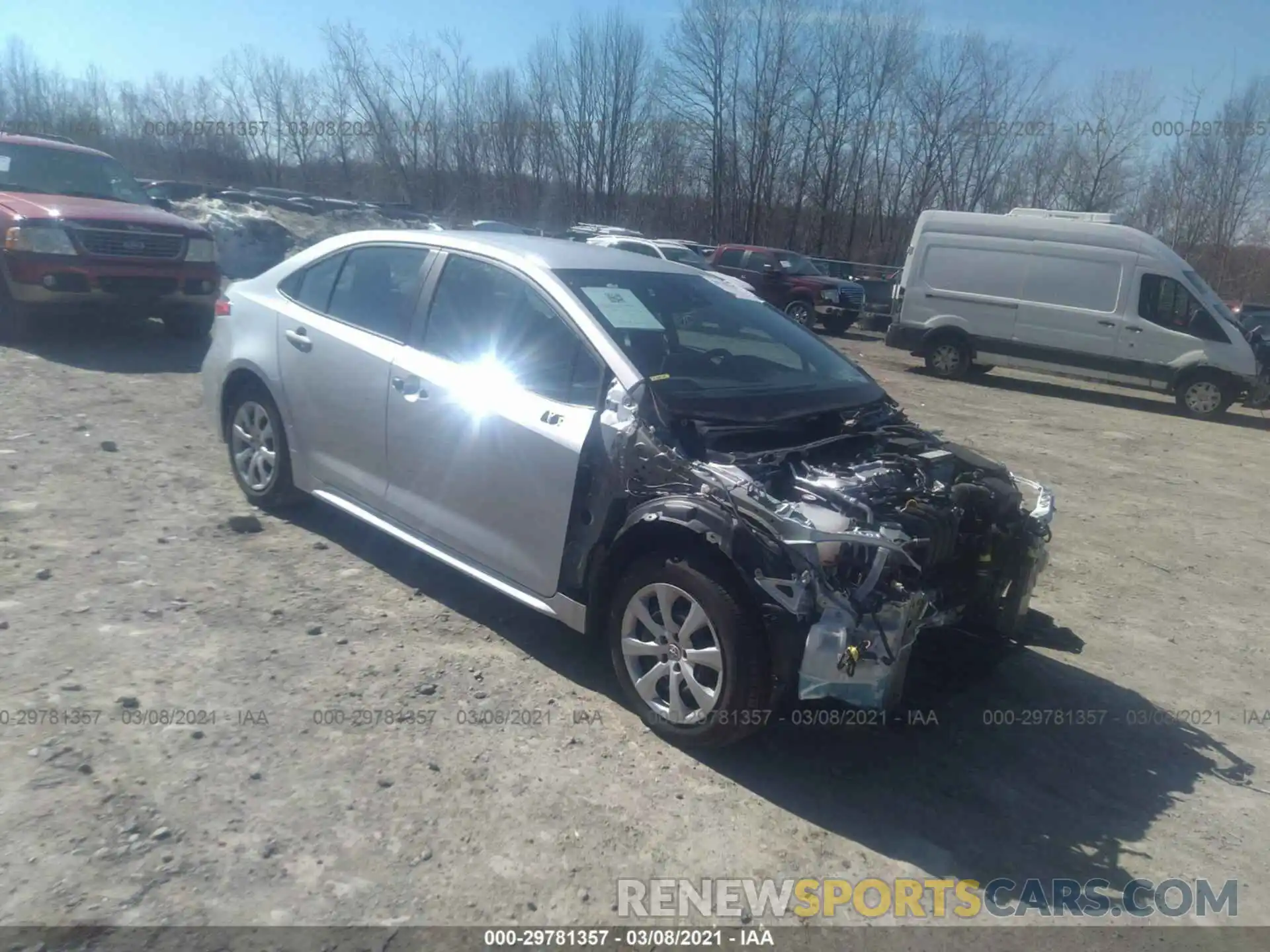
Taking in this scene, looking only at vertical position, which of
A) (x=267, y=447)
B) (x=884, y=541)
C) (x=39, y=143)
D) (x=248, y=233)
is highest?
(x=39, y=143)

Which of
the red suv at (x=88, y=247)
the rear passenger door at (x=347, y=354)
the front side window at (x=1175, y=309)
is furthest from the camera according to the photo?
the front side window at (x=1175, y=309)

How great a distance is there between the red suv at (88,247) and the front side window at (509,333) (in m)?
6.30

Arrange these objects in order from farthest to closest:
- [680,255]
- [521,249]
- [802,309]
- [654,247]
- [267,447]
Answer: [802,309]
[680,255]
[654,247]
[267,447]
[521,249]

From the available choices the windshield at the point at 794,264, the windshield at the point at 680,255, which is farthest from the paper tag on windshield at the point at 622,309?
the windshield at the point at 794,264

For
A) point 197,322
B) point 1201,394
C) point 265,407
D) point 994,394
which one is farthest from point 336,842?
point 1201,394

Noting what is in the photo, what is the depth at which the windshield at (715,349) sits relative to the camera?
4145 millimetres

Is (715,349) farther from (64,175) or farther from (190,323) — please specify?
(64,175)

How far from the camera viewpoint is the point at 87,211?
31.1 ft

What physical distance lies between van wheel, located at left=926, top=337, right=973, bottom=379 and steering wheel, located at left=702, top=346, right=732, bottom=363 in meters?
13.0

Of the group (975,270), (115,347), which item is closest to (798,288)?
(975,270)

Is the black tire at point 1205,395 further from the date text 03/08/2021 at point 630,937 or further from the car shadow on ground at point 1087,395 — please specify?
the date text 03/08/2021 at point 630,937

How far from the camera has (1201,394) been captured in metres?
14.6

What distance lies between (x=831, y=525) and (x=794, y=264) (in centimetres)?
2179

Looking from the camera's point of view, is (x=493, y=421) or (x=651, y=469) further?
(x=493, y=421)
